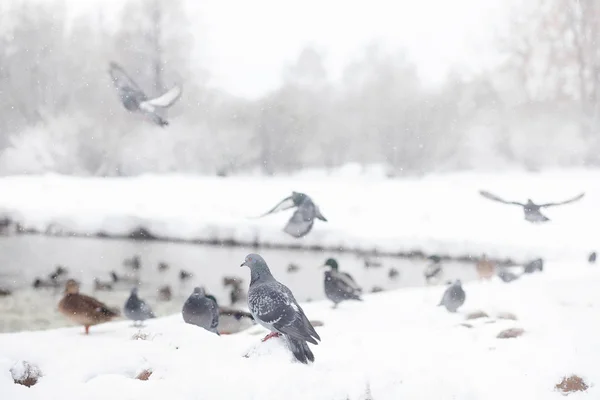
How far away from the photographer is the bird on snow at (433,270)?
2.51 m

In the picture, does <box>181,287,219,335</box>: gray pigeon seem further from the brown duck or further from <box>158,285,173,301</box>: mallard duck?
<box>158,285,173,301</box>: mallard duck

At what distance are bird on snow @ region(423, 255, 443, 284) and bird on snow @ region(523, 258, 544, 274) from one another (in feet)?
1.18

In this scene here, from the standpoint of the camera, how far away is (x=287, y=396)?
1.66 metres

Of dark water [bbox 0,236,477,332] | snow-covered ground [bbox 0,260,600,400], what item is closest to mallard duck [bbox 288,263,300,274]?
dark water [bbox 0,236,477,332]

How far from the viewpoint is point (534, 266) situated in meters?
2.26

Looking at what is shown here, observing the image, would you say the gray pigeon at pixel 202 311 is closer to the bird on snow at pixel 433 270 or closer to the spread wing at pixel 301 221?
the spread wing at pixel 301 221

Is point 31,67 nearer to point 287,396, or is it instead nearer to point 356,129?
point 356,129

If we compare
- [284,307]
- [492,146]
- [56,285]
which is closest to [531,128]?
[492,146]

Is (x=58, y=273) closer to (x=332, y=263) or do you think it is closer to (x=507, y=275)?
(x=332, y=263)

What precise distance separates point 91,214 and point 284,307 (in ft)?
3.77

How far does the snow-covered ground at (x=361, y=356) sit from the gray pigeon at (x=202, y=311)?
0.18 feet

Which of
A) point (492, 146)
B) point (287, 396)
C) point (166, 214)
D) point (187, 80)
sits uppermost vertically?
point (187, 80)

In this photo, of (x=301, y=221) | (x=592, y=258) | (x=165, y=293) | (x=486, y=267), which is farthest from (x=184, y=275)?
(x=592, y=258)

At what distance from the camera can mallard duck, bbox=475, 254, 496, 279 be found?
2.42 metres
